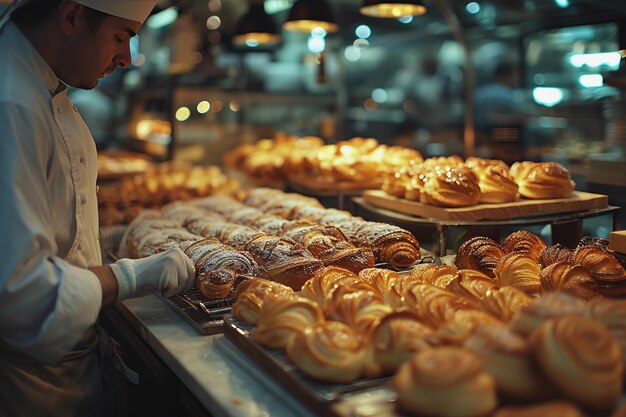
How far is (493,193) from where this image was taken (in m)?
2.98

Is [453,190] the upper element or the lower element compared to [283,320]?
upper

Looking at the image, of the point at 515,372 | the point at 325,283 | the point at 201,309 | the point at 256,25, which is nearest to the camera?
the point at 515,372

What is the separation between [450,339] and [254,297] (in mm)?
687

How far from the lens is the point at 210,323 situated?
2.19 m

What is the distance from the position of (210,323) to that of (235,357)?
0.29 m

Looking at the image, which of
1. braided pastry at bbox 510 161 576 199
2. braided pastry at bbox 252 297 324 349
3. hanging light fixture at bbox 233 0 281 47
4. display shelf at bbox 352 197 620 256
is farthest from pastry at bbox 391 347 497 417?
hanging light fixture at bbox 233 0 281 47

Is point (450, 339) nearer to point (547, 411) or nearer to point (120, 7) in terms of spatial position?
point (547, 411)

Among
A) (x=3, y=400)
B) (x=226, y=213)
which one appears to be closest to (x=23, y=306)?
(x=3, y=400)

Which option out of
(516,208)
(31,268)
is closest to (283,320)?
(31,268)

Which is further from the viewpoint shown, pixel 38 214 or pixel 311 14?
pixel 311 14

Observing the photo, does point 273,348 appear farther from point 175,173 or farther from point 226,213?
point 175,173

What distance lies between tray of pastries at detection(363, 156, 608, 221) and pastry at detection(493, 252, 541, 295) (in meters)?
0.64

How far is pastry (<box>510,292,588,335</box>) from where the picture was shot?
142cm

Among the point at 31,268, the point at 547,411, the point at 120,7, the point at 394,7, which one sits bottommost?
the point at 547,411
